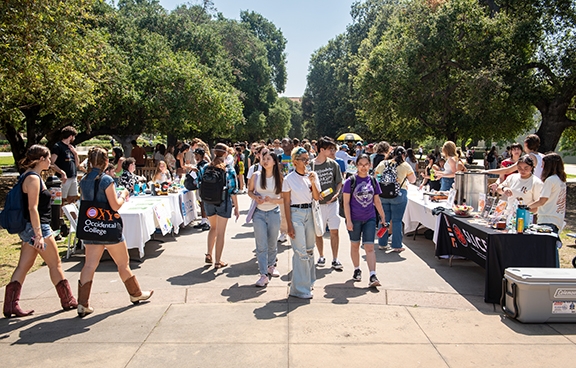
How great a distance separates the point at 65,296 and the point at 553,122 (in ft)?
62.9

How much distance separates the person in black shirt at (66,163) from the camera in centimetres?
881

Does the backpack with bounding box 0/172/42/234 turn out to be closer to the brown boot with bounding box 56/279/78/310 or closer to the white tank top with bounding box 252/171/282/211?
the brown boot with bounding box 56/279/78/310

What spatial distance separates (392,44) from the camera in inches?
944

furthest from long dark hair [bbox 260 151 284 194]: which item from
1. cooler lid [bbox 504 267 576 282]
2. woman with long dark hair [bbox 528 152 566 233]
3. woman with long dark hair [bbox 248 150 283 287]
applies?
woman with long dark hair [bbox 528 152 566 233]

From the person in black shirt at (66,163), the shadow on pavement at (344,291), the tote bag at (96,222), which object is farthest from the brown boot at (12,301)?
the person in black shirt at (66,163)

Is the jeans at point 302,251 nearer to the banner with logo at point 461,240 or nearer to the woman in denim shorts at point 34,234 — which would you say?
the banner with logo at point 461,240

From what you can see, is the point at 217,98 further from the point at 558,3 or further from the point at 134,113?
the point at 558,3

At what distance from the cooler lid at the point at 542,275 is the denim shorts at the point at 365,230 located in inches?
64.7

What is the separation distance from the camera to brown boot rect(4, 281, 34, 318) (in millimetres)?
4957

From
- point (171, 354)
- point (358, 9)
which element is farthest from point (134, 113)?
point (358, 9)

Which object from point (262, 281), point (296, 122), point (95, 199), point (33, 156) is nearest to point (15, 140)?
point (33, 156)

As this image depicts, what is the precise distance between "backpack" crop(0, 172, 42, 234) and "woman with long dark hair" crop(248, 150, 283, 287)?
260cm

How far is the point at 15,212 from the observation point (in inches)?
191

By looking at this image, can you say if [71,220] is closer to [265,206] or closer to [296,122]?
[265,206]
